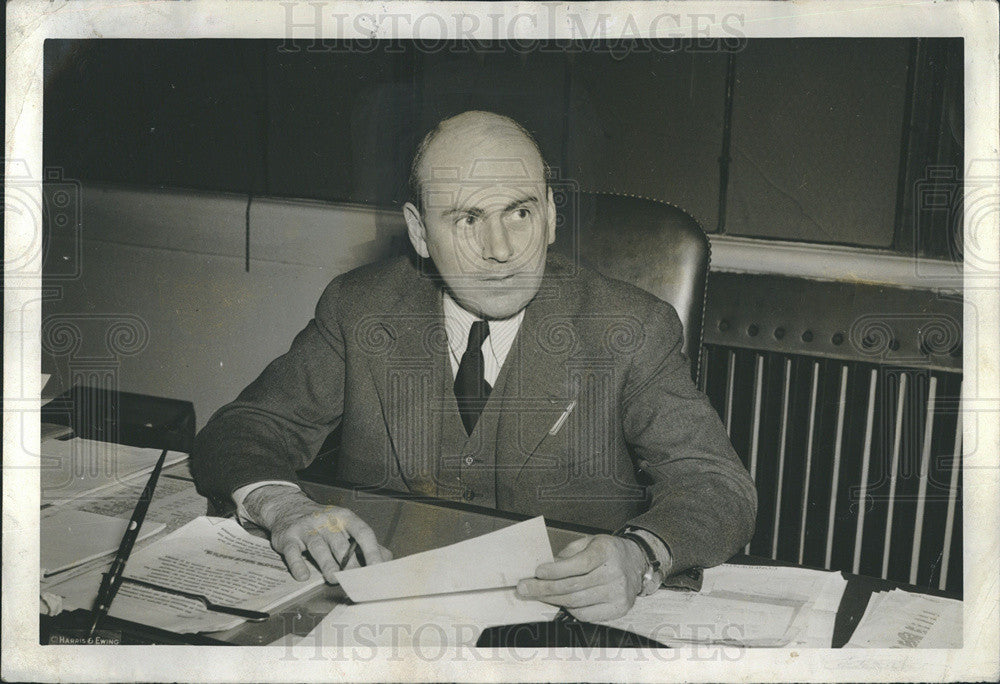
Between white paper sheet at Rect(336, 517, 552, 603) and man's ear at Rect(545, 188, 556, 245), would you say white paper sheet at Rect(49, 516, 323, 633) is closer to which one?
white paper sheet at Rect(336, 517, 552, 603)

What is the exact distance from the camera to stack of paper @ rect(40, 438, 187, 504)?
1.20 meters

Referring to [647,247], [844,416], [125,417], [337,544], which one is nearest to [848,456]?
[844,416]

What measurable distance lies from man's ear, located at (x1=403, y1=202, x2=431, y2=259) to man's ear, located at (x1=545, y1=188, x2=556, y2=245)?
0.61ft

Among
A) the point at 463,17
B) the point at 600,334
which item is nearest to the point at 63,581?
the point at 600,334

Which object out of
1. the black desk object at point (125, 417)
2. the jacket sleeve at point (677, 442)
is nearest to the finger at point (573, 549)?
the jacket sleeve at point (677, 442)

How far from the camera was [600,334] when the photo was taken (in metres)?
1.24

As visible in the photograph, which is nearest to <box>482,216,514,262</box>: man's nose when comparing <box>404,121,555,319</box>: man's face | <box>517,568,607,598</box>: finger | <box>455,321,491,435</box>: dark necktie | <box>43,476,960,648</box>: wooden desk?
<box>404,121,555,319</box>: man's face

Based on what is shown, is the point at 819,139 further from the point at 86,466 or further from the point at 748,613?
the point at 86,466

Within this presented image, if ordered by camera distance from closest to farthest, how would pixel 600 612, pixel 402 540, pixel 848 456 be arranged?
pixel 600 612 → pixel 402 540 → pixel 848 456

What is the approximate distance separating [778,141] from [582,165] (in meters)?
0.35

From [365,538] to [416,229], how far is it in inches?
18.4

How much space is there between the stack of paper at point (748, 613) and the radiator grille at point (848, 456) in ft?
1.39

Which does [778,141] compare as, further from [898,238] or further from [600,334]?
[600,334]

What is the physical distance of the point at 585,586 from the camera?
992 millimetres
